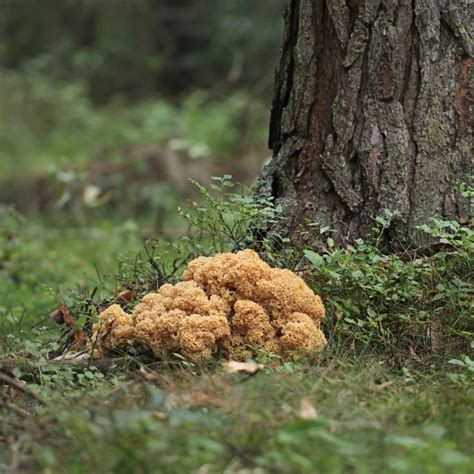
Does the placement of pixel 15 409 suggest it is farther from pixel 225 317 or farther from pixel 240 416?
Result: pixel 225 317

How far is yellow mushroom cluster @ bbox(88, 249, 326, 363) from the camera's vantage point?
3.79 meters

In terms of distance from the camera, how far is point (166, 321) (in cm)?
380

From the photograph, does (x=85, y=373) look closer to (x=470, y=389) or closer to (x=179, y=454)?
(x=179, y=454)

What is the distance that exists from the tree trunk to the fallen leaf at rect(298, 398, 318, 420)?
1.48 m

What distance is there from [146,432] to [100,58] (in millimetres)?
15025

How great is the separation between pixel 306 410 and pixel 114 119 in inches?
492

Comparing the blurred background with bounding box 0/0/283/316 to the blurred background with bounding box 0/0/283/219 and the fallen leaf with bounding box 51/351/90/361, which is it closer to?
the blurred background with bounding box 0/0/283/219

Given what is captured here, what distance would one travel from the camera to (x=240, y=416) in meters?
2.98

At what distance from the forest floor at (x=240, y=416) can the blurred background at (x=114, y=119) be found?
212 centimetres

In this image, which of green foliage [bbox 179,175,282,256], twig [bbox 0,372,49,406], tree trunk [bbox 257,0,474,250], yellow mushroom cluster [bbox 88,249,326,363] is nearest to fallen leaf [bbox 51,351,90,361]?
yellow mushroom cluster [bbox 88,249,326,363]

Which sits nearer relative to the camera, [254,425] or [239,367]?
[254,425]

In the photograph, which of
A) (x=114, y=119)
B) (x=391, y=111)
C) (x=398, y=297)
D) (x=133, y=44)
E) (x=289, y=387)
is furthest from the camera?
(x=133, y=44)

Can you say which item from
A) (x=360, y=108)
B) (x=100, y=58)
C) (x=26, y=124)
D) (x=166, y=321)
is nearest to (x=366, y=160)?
(x=360, y=108)

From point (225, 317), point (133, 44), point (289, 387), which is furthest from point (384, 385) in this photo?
point (133, 44)
